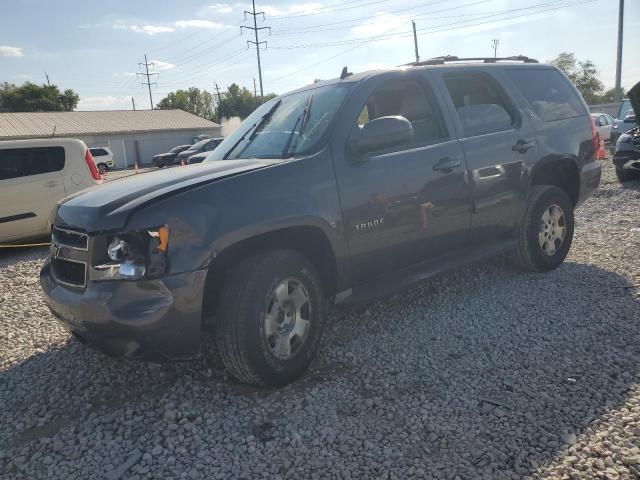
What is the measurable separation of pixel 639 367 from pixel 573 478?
1251 millimetres

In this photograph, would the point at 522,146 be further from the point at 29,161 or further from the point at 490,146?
the point at 29,161

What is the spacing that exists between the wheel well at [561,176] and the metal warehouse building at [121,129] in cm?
4190

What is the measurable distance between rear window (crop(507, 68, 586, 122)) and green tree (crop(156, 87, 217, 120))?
82.9 m

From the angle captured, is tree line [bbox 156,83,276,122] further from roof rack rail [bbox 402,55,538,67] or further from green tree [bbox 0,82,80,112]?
roof rack rail [bbox 402,55,538,67]

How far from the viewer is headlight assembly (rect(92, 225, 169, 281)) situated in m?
2.69

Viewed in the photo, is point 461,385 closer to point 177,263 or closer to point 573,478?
point 573,478

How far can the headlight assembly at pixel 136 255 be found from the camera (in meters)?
2.69

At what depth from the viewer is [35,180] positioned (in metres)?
8.15

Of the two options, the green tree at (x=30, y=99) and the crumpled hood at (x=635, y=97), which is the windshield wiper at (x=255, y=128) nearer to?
the crumpled hood at (x=635, y=97)

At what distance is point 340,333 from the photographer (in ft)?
13.1

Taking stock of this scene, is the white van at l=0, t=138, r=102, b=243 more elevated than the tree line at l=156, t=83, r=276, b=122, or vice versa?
the tree line at l=156, t=83, r=276, b=122

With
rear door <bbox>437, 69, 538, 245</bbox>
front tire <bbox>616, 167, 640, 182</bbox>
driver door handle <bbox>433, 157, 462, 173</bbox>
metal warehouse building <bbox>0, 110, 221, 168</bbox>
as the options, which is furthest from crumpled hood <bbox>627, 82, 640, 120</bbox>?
metal warehouse building <bbox>0, 110, 221, 168</bbox>

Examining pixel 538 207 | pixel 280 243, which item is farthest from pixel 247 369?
pixel 538 207

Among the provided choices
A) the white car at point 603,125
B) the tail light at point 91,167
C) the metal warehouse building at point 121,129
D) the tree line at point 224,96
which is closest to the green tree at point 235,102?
the tree line at point 224,96
